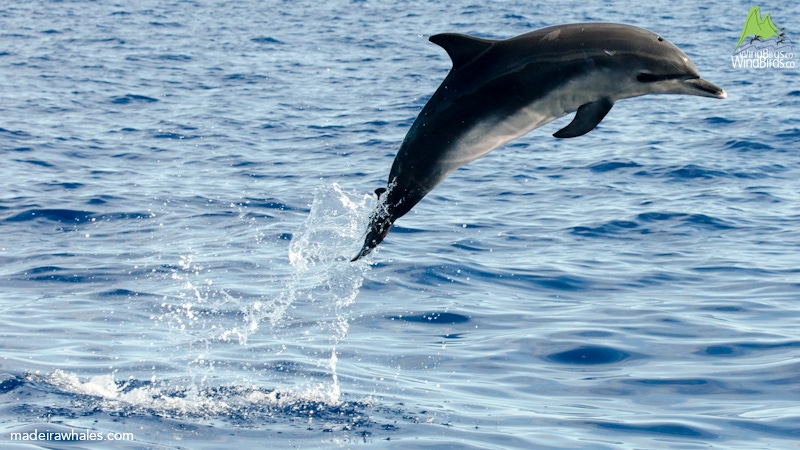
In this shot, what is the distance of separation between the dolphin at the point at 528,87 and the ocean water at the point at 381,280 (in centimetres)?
164

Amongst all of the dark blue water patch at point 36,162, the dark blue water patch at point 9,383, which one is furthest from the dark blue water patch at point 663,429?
the dark blue water patch at point 36,162

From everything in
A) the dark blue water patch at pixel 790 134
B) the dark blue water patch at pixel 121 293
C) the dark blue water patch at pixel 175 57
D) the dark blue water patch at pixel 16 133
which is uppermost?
the dark blue water patch at pixel 121 293

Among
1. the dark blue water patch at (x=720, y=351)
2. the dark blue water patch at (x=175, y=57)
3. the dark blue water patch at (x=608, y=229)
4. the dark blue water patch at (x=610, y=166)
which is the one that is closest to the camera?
the dark blue water patch at (x=720, y=351)

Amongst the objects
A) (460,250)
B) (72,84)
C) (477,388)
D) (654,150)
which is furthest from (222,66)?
(477,388)

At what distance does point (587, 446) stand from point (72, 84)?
18555 millimetres

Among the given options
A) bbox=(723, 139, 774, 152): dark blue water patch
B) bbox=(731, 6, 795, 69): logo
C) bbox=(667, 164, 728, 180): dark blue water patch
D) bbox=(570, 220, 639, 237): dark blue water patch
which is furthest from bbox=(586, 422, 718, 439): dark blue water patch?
bbox=(731, 6, 795, 69): logo

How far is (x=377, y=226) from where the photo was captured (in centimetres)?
540

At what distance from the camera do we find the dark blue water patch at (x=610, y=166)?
15227 mm

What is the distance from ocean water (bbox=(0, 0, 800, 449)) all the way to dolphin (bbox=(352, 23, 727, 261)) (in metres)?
1.64

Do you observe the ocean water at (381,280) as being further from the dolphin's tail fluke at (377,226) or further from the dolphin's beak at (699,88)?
the dolphin's beak at (699,88)

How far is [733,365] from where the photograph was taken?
8.22m

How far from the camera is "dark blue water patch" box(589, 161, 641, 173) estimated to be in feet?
50.0

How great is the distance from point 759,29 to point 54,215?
22.9 meters

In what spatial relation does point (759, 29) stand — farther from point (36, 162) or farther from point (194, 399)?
point (194, 399)
